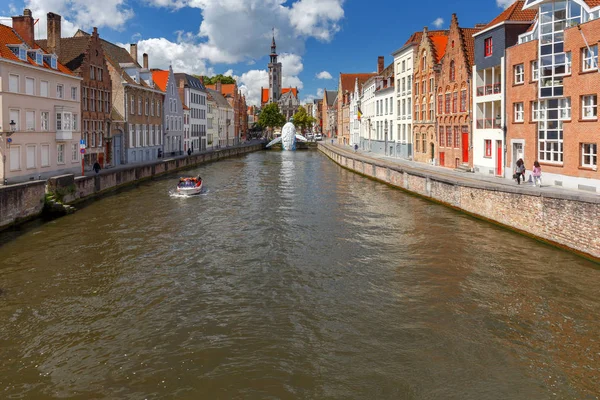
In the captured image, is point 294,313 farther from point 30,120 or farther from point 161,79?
point 161,79

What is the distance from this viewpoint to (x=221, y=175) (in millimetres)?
52562

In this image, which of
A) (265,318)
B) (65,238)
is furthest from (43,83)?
(265,318)

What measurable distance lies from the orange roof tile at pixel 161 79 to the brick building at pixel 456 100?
36519 mm

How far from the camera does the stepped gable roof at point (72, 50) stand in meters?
44.0

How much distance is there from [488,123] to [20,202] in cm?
2853

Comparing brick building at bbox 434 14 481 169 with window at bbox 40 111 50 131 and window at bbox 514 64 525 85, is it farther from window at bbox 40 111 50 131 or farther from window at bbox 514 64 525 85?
window at bbox 40 111 50 131

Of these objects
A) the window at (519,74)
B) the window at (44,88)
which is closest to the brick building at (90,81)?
the window at (44,88)

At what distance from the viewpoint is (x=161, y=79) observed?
2692 inches

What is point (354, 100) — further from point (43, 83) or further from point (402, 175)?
point (43, 83)

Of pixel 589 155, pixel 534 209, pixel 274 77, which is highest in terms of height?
pixel 274 77

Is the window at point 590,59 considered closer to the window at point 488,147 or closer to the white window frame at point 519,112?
the white window frame at point 519,112

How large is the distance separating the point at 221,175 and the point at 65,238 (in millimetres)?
30448

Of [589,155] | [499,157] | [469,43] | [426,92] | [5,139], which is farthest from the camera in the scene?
[426,92]

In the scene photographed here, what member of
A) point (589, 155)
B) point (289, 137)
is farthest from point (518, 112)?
point (289, 137)
